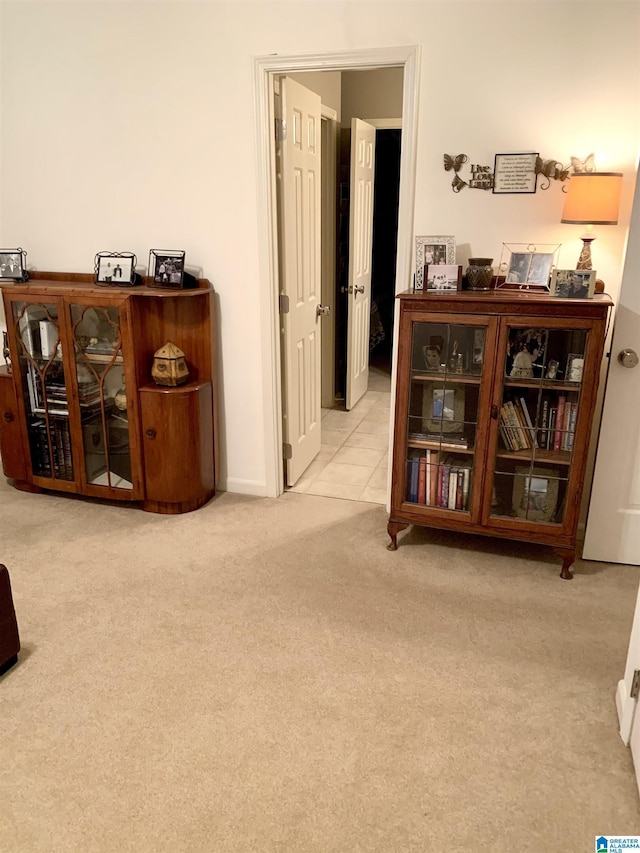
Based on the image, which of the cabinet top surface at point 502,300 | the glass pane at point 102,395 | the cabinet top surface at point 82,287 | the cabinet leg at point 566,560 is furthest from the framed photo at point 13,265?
the cabinet leg at point 566,560

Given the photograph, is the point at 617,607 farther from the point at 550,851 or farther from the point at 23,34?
the point at 23,34

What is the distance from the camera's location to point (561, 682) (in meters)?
2.13

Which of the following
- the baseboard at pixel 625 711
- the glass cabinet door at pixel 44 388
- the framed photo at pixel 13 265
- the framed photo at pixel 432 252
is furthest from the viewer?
the framed photo at pixel 13 265

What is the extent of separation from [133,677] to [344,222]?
368 cm

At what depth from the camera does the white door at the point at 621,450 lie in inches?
101

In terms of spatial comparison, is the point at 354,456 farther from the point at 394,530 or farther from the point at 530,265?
the point at 530,265

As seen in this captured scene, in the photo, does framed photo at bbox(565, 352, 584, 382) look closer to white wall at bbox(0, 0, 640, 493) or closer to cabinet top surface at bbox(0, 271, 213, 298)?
white wall at bbox(0, 0, 640, 493)

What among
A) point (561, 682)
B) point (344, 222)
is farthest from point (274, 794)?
point (344, 222)

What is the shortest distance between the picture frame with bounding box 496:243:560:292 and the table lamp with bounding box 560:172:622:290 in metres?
0.20

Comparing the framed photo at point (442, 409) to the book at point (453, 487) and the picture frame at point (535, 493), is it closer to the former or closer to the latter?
the book at point (453, 487)

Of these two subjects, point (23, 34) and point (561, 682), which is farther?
point (23, 34)

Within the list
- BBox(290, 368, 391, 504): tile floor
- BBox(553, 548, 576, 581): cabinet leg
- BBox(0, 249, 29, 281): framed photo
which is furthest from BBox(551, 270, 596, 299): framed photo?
BBox(0, 249, 29, 281): framed photo

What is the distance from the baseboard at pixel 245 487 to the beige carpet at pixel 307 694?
395 mm

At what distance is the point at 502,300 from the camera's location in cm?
248
